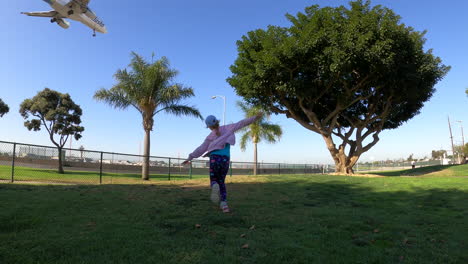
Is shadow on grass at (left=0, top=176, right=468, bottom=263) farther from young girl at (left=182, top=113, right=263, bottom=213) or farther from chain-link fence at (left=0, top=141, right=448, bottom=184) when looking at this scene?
chain-link fence at (left=0, top=141, right=448, bottom=184)

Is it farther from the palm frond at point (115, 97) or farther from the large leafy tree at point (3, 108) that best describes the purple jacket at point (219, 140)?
the large leafy tree at point (3, 108)

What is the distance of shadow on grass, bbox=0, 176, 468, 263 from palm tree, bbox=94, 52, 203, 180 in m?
10.7

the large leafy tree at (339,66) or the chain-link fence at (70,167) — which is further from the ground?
the large leafy tree at (339,66)

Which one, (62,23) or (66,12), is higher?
(66,12)

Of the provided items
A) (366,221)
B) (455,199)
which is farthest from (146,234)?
(455,199)

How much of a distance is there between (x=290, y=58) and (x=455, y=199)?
10.7 m

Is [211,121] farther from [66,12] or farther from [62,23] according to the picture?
[62,23]

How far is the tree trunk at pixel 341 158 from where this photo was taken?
19.0 metres

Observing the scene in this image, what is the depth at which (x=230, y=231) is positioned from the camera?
3584mm

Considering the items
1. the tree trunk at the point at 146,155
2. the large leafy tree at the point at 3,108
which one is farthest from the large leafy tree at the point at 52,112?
the tree trunk at the point at 146,155

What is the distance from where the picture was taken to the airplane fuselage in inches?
1022

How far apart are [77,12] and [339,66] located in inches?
984

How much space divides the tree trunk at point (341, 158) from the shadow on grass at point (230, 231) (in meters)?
13.2

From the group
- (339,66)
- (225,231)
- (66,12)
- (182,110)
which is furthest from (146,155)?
(66,12)
